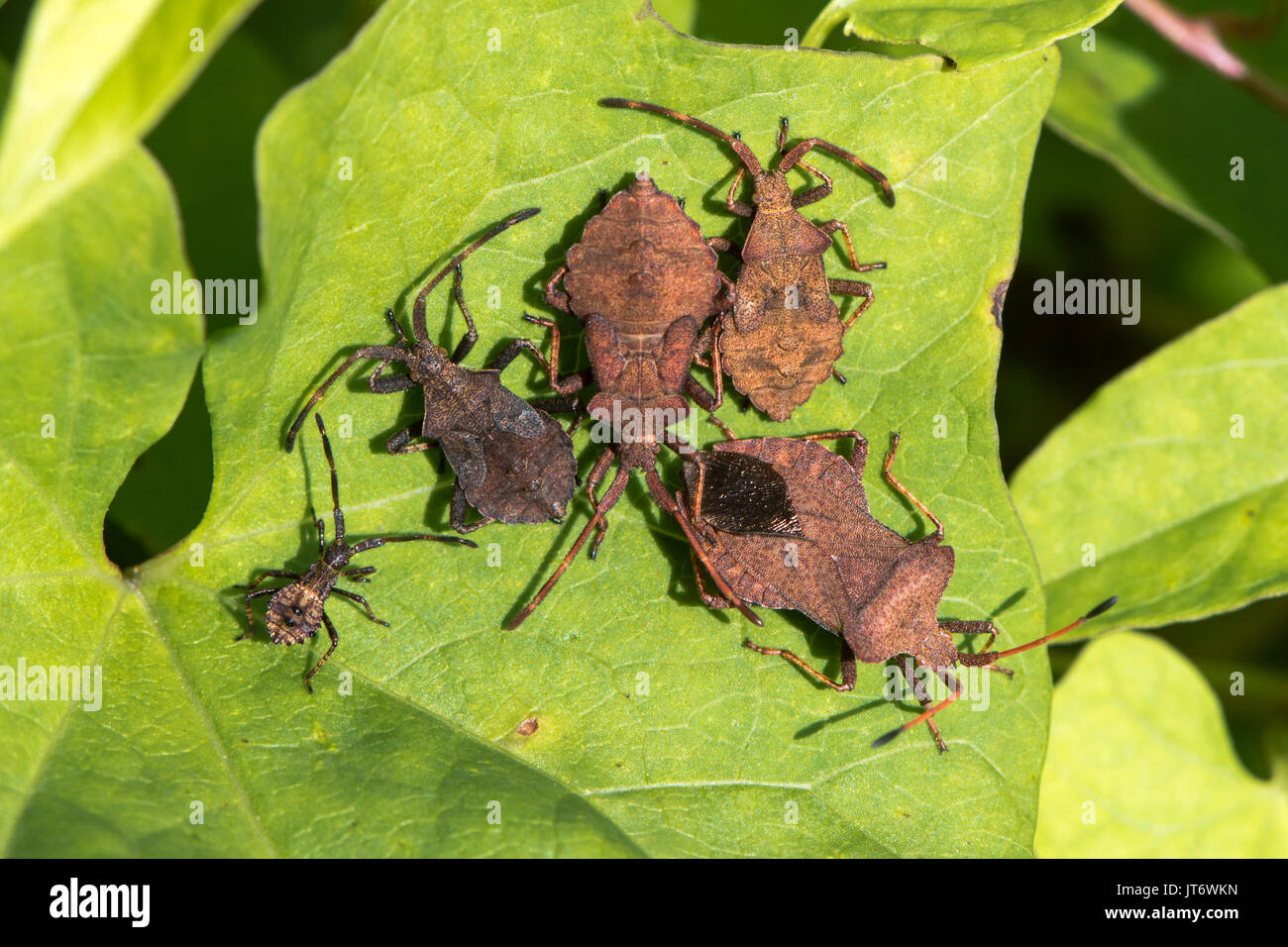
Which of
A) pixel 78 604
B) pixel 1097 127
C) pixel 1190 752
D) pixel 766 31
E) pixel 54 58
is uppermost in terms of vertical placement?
pixel 766 31

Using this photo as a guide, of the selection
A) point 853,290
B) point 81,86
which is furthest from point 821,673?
point 81,86

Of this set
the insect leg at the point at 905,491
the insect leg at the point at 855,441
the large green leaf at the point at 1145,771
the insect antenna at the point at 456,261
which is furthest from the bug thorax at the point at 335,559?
the large green leaf at the point at 1145,771

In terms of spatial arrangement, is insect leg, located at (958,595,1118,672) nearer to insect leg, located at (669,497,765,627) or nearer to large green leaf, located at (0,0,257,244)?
insect leg, located at (669,497,765,627)

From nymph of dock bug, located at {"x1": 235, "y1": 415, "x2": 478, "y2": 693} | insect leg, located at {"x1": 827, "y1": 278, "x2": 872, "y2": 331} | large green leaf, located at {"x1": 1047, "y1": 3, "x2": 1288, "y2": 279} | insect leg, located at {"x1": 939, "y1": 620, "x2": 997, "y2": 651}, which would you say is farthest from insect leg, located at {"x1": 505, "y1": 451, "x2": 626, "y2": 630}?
large green leaf, located at {"x1": 1047, "y1": 3, "x2": 1288, "y2": 279}

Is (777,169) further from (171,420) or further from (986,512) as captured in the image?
(171,420)

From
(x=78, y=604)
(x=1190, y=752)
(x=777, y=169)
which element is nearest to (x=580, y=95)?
(x=777, y=169)

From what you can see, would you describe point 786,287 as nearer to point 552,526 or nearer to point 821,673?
point 552,526

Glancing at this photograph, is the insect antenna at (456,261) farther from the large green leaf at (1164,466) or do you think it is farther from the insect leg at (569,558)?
the large green leaf at (1164,466)
